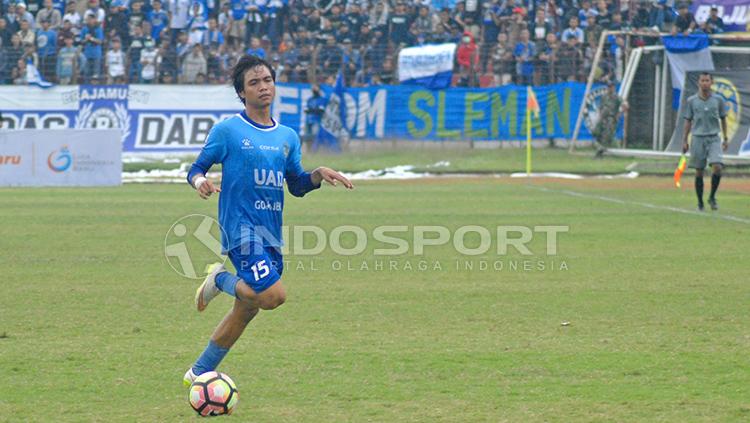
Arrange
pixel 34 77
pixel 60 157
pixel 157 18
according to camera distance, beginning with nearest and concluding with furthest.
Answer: pixel 60 157 → pixel 34 77 → pixel 157 18

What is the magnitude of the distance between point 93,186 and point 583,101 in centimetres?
1433

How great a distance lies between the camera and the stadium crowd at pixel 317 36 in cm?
3609

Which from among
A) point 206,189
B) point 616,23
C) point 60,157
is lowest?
point 60,157

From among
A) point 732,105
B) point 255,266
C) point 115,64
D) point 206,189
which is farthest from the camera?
point 115,64

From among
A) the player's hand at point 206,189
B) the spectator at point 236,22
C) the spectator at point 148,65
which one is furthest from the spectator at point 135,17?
the player's hand at point 206,189

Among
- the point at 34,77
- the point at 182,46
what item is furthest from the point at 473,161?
the point at 34,77

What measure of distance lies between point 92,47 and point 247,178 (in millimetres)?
30557

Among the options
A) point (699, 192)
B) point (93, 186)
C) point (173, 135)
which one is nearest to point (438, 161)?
point (173, 135)

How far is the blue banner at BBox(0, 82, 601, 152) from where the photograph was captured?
35281mm

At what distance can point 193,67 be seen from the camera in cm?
3603

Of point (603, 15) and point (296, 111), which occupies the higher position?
point (603, 15)

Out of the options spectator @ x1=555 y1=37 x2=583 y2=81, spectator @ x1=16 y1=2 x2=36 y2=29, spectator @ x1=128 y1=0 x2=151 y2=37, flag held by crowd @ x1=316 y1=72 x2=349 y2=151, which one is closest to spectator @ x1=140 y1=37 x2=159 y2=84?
spectator @ x1=128 y1=0 x2=151 y2=37

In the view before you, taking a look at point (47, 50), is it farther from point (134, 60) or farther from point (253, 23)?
point (253, 23)

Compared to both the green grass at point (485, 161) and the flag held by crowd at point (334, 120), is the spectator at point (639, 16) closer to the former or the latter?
the green grass at point (485, 161)
